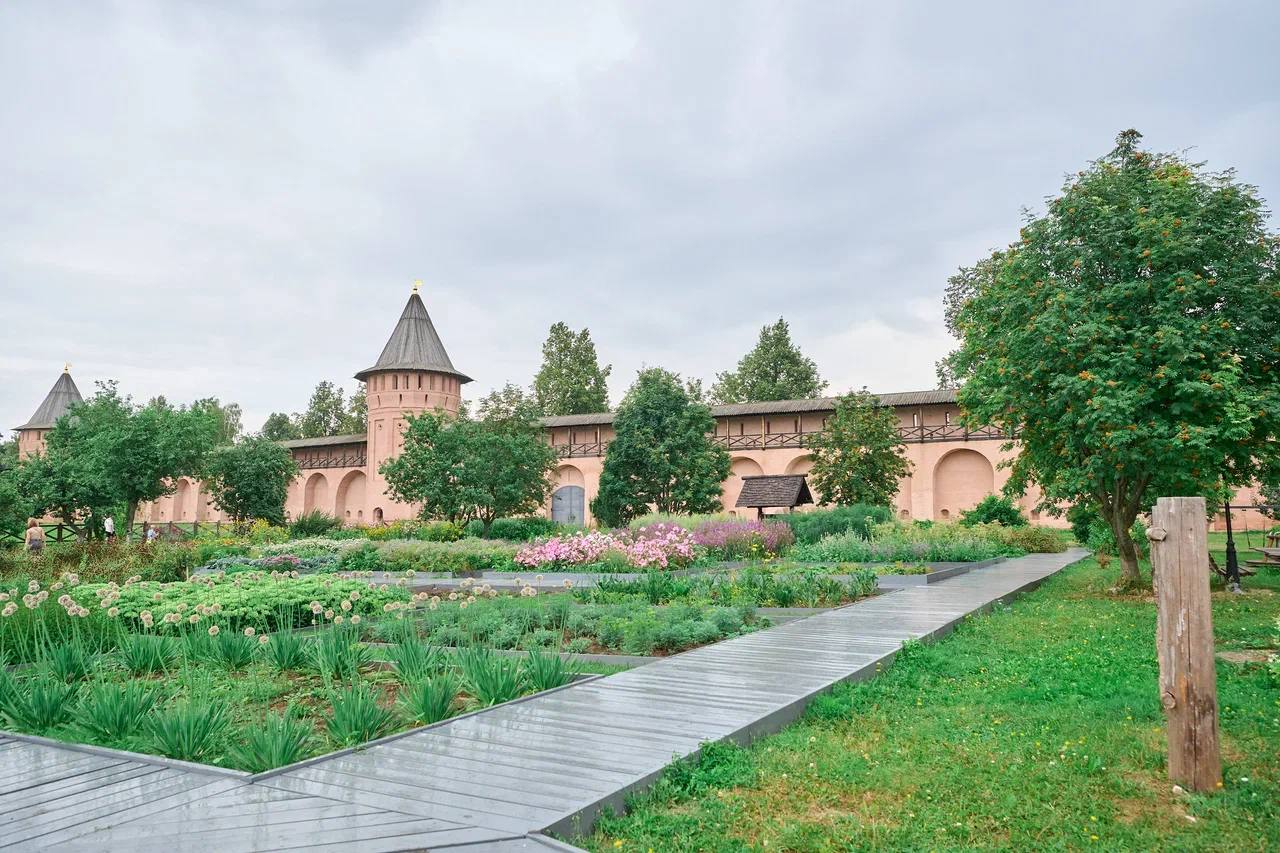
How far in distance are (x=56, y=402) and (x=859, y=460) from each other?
50614 mm

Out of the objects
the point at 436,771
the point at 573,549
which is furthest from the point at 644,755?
the point at 573,549

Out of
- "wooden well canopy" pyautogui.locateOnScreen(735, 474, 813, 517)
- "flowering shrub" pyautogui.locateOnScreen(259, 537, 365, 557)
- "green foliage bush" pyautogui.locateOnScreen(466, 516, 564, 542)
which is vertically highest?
"wooden well canopy" pyautogui.locateOnScreen(735, 474, 813, 517)

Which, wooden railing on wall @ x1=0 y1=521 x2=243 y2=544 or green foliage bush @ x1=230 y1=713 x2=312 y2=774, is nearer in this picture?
green foliage bush @ x1=230 y1=713 x2=312 y2=774

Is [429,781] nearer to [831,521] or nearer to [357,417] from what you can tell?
[831,521]

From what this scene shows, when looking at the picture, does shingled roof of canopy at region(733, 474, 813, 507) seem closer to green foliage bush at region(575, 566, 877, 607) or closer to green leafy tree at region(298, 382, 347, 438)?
green foliage bush at region(575, 566, 877, 607)

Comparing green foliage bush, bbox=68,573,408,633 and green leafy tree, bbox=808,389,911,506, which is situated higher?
green leafy tree, bbox=808,389,911,506

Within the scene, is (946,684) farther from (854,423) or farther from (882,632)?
(854,423)

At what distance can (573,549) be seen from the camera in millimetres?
15258

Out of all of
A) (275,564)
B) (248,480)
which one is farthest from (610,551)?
(248,480)

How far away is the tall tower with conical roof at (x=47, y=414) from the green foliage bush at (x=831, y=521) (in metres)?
49.2

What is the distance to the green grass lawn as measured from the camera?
321 cm

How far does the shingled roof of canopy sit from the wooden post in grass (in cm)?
2004

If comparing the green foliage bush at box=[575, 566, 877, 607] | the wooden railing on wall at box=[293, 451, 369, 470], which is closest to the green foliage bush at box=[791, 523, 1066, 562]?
the green foliage bush at box=[575, 566, 877, 607]

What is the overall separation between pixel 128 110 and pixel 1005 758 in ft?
31.1
